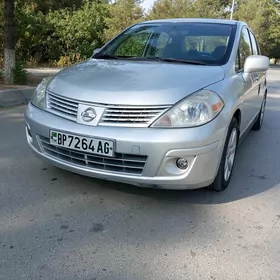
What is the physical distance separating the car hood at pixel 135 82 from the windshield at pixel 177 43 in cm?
33

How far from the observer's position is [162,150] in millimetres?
2453

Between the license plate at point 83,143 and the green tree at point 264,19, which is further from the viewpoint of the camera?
the green tree at point 264,19

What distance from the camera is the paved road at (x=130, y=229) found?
209 cm

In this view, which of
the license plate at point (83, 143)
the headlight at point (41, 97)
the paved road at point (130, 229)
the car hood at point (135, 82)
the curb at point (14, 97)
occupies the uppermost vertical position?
the car hood at point (135, 82)

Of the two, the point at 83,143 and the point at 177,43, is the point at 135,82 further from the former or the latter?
Result: the point at 177,43

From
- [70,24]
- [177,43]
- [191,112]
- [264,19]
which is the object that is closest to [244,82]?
[177,43]

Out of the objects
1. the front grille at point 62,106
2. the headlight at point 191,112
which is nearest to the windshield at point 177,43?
the headlight at point 191,112

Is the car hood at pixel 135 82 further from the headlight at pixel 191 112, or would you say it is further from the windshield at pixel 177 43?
the windshield at pixel 177 43

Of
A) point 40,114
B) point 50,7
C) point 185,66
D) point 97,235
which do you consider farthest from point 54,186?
point 50,7

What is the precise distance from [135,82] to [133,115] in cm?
36

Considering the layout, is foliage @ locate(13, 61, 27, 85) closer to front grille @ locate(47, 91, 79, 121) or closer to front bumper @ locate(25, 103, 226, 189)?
front grille @ locate(47, 91, 79, 121)

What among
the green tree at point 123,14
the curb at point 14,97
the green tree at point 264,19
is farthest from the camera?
the green tree at point 264,19

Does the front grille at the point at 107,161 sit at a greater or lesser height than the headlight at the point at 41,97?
lesser

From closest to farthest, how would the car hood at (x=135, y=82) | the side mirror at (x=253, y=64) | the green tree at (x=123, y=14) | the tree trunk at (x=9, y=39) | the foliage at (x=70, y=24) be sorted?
the car hood at (x=135, y=82) → the side mirror at (x=253, y=64) → the tree trunk at (x=9, y=39) → the foliage at (x=70, y=24) → the green tree at (x=123, y=14)
